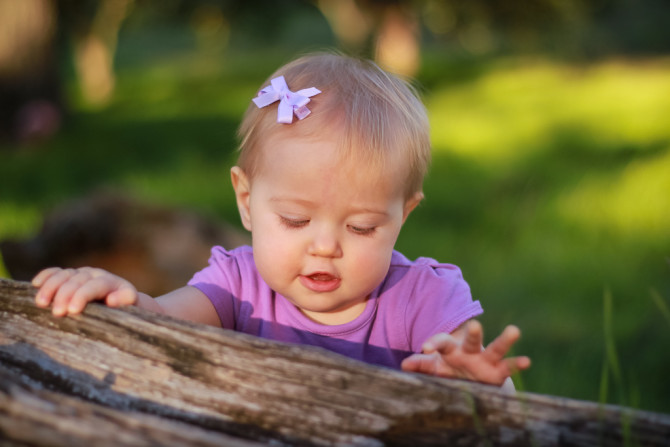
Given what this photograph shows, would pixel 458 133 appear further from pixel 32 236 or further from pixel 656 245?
pixel 32 236

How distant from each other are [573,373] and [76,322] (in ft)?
8.51

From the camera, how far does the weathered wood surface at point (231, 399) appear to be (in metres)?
1.21

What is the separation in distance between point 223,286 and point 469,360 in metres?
0.94

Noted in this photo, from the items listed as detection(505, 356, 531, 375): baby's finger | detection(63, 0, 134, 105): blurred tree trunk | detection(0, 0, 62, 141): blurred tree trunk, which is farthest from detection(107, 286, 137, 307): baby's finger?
detection(63, 0, 134, 105): blurred tree trunk

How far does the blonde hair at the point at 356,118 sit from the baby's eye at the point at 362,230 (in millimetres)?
174

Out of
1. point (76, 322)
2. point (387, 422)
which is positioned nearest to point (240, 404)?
point (387, 422)

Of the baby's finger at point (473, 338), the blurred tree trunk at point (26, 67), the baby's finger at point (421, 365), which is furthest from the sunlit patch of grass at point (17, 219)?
the baby's finger at point (473, 338)

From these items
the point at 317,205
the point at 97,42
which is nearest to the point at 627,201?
the point at 317,205

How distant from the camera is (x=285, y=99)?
201 centimetres

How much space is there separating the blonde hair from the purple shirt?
319 mm

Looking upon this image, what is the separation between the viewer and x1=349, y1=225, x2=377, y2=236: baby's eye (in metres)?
1.94

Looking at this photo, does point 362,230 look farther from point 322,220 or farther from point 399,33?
point 399,33

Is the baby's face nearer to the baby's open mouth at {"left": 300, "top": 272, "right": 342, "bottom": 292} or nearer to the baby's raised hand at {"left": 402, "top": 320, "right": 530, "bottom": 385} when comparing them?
the baby's open mouth at {"left": 300, "top": 272, "right": 342, "bottom": 292}

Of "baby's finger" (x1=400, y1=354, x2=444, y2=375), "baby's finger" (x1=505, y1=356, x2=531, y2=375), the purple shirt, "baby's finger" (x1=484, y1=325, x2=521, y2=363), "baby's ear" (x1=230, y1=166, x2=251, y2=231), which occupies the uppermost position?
"baby's ear" (x1=230, y1=166, x2=251, y2=231)
